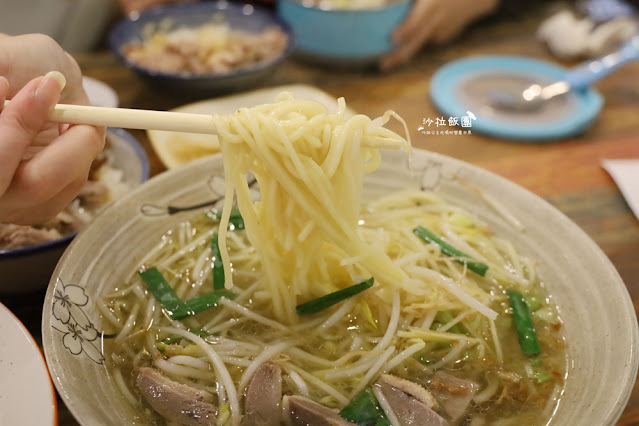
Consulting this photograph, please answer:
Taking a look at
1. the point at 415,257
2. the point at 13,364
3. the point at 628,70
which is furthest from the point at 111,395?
the point at 628,70

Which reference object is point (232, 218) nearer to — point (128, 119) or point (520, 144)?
point (128, 119)

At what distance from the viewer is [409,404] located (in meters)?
1.38

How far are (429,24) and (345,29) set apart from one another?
26.5 inches

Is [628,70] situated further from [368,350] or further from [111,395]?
[111,395]

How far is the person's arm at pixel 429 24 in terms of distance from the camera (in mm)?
3418

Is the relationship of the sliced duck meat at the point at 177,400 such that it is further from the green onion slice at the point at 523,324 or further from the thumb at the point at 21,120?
the green onion slice at the point at 523,324

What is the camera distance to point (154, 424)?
1.35m

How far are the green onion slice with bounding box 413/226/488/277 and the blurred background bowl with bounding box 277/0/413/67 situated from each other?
171 centimetres

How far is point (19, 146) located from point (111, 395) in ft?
2.16

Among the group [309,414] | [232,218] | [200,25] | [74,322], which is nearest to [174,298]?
[74,322]

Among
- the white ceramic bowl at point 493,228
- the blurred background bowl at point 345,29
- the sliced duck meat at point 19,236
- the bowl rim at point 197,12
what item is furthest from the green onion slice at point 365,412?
the blurred background bowl at point 345,29

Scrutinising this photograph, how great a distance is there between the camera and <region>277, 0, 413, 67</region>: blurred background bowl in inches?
125

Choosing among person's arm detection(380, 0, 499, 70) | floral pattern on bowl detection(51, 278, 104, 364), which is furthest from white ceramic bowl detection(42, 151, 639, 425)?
person's arm detection(380, 0, 499, 70)

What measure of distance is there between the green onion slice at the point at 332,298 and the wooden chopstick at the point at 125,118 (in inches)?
24.6
